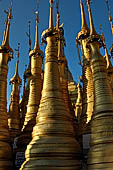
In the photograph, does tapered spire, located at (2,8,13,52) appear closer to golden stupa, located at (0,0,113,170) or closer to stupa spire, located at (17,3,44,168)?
golden stupa, located at (0,0,113,170)

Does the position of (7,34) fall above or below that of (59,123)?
above

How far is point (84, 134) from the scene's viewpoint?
10359mm

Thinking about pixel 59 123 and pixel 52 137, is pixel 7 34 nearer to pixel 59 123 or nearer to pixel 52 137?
pixel 59 123

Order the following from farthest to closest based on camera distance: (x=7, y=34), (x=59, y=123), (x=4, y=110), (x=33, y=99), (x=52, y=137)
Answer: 1. (x=7, y=34)
2. (x=33, y=99)
3. (x=4, y=110)
4. (x=59, y=123)
5. (x=52, y=137)

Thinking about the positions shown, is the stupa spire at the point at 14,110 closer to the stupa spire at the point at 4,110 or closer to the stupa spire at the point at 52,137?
the stupa spire at the point at 4,110

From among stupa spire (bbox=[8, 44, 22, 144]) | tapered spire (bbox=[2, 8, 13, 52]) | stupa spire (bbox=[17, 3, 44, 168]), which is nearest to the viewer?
stupa spire (bbox=[17, 3, 44, 168])

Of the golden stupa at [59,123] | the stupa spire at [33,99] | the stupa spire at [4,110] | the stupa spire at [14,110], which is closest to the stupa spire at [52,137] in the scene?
the golden stupa at [59,123]

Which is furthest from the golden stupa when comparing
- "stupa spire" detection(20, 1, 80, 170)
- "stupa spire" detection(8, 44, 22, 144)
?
"stupa spire" detection(8, 44, 22, 144)

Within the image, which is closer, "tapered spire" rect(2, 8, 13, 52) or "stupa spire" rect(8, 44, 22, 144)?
"tapered spire" rect(2, 8, 13, 52)

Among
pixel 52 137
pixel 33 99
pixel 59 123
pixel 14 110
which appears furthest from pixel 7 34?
pixel 52 137

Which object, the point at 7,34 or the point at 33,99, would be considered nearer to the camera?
the point at 33,99

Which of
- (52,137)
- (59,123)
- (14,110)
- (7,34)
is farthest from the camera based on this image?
(14,110)

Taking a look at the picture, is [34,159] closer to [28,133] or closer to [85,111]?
[28,133]

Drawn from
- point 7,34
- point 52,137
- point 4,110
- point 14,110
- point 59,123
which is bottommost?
point 52,137
